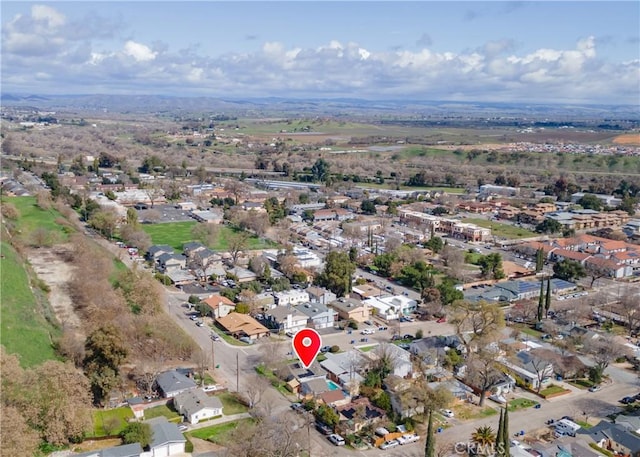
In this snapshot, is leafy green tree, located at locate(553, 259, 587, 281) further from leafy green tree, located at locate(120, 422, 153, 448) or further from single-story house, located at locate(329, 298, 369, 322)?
leafy green tree, located at locate(120, 422, 153, 448)

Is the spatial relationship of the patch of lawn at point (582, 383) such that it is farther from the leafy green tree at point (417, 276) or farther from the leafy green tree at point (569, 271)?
the leafy green tree at point (569, 271)

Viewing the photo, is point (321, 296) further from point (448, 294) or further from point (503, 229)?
point (503, 229)

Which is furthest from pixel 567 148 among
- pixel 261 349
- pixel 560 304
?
pixel 261 349

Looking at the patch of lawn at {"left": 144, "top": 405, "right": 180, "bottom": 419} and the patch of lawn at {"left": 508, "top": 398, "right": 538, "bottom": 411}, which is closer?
the patch of lawn at {"left": 144, "top": 405, "right": 180, "bottom": 419}

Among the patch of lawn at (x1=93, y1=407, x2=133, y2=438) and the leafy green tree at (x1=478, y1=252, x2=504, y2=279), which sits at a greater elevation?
the leafy green tree at (x1=478, y1=252, x2=504, y2=279)

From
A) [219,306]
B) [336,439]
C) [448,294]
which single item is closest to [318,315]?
[219,306]

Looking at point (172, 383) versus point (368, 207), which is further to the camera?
point (368, 207)

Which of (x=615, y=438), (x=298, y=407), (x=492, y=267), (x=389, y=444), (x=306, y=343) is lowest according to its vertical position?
(x=389, y=444)

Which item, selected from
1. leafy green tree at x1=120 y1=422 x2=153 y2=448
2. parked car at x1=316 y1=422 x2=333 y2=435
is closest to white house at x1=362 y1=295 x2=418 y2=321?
parked car at x1=316 y1=422 x2=333 y2=435

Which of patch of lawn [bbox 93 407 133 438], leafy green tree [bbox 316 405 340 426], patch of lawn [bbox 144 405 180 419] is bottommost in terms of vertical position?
patch of lawn [bbox 144 405 180 419]
